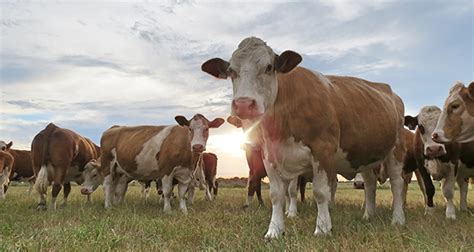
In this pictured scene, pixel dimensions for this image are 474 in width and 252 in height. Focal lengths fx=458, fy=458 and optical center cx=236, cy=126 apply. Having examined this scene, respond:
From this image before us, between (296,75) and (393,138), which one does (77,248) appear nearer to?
(296,75)

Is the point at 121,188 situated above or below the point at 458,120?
below

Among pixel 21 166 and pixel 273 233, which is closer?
pixel 273 233

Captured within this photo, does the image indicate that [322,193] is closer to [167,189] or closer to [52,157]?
[167,189]

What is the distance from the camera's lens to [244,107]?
5031mm

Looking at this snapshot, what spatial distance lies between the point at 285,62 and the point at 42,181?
7.94 meters

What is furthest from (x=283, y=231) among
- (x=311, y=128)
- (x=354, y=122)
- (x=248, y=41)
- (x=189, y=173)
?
(x=189, y=173)

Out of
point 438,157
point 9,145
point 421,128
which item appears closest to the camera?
point 438,157

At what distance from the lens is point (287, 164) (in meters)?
5.83

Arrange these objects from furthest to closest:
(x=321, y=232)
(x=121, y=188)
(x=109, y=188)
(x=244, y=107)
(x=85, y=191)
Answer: (x=85, y=191)
(x=121, y=188)
(x=109, y=188)
(x=321, y=232)
(x=244, y=107)

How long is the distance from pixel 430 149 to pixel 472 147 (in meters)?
1.37

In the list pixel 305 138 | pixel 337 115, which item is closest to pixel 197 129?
pixel 337 115

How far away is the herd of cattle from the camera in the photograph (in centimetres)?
568

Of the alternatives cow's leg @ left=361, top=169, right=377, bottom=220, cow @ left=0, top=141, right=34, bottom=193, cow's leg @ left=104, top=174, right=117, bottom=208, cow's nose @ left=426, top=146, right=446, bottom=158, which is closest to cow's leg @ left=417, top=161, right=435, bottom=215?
cow's leg @ left=361, top=169, right=377, bottom=220

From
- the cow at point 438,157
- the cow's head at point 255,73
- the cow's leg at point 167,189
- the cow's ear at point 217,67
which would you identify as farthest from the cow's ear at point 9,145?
the cow's head at point 255,73
